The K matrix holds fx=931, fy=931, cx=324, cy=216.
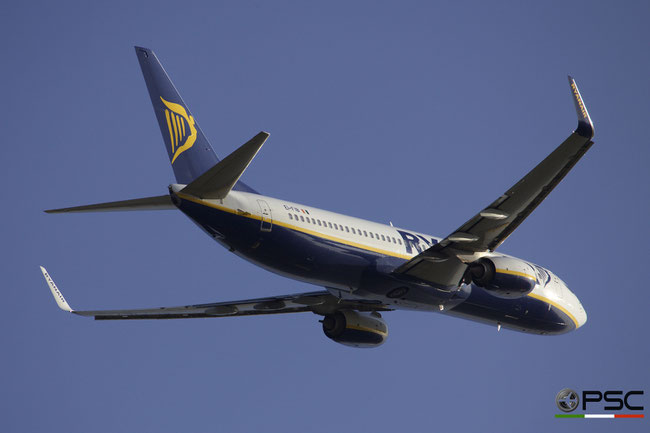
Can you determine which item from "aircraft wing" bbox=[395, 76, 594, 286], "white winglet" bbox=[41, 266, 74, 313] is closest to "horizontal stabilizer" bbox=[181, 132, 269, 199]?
"aircraft wing" bbox=[395, 76, 594, 286]

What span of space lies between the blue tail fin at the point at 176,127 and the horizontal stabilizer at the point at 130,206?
2.52 meters

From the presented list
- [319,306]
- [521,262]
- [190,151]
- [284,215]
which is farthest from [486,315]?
[190,151]

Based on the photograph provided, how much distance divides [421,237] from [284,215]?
7865mm

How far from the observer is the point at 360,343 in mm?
38469

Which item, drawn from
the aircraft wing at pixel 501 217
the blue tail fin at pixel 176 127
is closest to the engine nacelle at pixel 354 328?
the aircraft wing at pixel 501 217

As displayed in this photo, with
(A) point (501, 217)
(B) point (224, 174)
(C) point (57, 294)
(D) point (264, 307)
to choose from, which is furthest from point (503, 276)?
(C) point (57, 294)

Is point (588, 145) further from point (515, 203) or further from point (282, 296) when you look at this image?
point (282, 296)

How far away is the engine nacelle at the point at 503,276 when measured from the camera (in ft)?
109

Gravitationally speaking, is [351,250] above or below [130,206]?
above

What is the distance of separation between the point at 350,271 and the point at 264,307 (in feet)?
21.6

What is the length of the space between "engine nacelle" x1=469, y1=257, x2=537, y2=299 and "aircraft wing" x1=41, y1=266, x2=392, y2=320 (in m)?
5.04

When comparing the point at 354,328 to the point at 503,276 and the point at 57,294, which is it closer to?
the point at 503,276

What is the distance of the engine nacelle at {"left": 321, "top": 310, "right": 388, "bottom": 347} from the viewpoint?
3812 centimetres

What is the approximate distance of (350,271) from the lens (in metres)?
32.6
